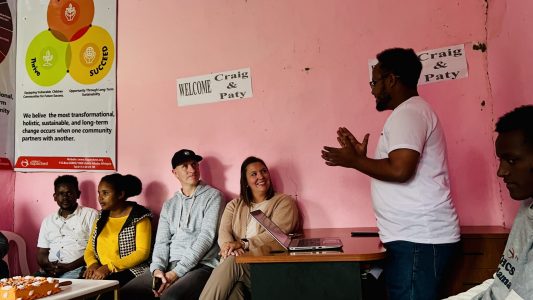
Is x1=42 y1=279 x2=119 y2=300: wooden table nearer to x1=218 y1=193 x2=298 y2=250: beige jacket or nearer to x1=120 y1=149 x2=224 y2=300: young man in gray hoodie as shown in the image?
x1=120 y1=149 x2=224 y2=300: young man in gray hoodie

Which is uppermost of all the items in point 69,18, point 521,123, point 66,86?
point 69,18

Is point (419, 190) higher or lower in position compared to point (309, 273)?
higher

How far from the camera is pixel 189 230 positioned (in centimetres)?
295

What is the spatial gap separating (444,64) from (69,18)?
2843 mm

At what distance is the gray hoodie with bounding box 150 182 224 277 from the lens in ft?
9.18

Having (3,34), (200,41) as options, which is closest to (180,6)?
(200,41)

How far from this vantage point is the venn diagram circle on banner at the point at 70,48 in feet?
11.5

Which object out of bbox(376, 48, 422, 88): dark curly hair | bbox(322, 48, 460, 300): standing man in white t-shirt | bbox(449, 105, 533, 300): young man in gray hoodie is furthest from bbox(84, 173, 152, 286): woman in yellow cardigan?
bbox(449, 105, 533, 300): young man in gray hoodie

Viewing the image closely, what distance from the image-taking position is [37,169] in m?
3.61

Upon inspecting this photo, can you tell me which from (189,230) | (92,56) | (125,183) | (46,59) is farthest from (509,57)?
(46,59)

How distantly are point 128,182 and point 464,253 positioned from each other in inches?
84.9

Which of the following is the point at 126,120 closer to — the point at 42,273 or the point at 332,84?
the point at 42,273

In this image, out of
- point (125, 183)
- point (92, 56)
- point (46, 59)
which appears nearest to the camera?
point (125, 183)

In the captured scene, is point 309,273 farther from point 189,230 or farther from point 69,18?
point 69,18
